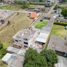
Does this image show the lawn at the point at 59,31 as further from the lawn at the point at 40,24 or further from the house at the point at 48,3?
the house at the point at 48,3

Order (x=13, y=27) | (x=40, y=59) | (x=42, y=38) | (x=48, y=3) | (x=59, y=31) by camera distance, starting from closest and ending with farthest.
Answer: (x=40, y=59)
(x=42, y=38)
(x=59, y=31)
(x=13, y=27)
(x=48, y=3)

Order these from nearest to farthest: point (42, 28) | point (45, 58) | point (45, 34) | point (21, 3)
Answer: point (45, 58) → point (45, 34) → point (42, 28) → point (21, 3)

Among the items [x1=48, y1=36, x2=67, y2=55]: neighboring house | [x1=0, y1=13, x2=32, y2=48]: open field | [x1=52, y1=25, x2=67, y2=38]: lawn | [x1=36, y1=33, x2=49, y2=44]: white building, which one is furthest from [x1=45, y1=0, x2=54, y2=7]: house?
[x1=48, y1=36, x2=67, y2=55]: neighboring house

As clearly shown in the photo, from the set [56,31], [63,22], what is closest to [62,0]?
[63,22]

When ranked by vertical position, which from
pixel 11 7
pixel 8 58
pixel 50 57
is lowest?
pixel 8 58

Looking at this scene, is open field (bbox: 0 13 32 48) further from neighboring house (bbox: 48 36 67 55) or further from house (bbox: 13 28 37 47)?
neighboring house (bbox: 48 36 67 55)

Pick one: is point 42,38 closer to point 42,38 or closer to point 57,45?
point 42,38

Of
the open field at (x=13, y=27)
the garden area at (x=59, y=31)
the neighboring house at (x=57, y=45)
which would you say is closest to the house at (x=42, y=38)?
the neighboring house at (x=57, y=45)

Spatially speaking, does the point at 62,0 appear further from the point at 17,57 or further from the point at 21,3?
the point at 17,57

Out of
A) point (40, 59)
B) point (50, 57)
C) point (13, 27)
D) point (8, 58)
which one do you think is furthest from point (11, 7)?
point (40, 59)
